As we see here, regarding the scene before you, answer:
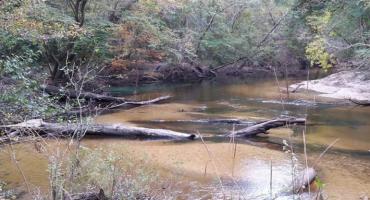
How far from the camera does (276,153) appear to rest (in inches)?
413

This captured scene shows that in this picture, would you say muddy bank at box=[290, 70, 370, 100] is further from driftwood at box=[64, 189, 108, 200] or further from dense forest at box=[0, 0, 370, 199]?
driftwood at box=[64, 189, 108, 200]

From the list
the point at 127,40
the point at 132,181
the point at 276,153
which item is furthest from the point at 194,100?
the point at 132,181

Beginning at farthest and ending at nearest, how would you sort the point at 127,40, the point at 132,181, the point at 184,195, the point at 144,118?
the point at 127,40, the point at 144,118, the point at 184,195, the point at 132,181

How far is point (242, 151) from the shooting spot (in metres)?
10.7

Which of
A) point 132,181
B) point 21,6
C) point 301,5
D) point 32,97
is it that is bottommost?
point 132,181

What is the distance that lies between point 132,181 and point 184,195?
5.14 feet

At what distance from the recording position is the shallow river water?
789cm

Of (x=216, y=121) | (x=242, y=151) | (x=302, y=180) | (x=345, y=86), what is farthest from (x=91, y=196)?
(x=345, y=86)

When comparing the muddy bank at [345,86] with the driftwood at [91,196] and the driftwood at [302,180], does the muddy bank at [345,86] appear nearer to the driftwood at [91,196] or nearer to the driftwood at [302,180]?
the driftwood at [302,180]

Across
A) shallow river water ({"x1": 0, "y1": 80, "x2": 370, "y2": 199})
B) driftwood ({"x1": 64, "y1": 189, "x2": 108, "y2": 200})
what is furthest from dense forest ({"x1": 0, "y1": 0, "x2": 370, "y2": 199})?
shallow river water ({"x1": 0, "y1": 80, "x2": 370, "y2": 199})

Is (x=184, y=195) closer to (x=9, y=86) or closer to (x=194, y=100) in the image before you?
(x=9, y=86)

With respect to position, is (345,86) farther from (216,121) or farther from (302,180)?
(302,180)

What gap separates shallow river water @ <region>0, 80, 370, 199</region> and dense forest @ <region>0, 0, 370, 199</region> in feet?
0.83

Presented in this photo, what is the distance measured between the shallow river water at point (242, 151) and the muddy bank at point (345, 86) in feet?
8.96
